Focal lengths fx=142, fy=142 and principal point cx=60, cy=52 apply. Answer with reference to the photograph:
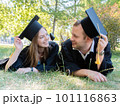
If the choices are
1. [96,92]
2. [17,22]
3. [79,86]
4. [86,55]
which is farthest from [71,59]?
[17,22]

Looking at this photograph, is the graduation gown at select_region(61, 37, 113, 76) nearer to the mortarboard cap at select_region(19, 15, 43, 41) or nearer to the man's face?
the man's face

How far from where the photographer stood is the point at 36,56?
11.0ft

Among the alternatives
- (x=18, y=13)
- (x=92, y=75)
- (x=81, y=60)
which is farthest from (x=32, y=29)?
(x=18, y=13)

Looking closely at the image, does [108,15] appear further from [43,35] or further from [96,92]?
[96,92]

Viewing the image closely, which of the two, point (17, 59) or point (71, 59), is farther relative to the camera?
point (17, 59)

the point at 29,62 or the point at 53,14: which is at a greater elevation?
the point at 53,14

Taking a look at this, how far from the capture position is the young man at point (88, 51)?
8.39 feet

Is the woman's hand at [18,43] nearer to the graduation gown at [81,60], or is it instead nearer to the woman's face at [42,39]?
the woman's face at [42,39]

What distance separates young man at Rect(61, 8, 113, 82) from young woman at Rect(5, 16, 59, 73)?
0.44 m

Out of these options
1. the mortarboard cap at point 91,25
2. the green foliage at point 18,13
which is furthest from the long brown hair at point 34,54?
the green foliage at point 18,13

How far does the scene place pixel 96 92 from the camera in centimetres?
207

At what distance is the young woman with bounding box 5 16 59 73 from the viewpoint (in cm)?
321

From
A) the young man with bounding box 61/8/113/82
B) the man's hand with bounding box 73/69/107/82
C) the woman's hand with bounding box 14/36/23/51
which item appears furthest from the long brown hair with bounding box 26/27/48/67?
the man's hand with bounding box 73/69/107/82

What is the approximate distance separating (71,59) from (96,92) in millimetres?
1066
